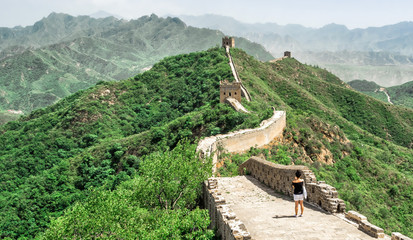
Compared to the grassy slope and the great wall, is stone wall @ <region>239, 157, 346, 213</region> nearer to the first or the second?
the great wall

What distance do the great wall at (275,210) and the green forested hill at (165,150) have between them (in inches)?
52.2

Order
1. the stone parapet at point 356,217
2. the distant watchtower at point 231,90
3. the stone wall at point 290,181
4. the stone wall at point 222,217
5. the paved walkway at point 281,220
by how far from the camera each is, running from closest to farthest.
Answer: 1. the stone wall at point 222,217
2. the paved walkway at point 281,220
3. the stone parapet at point 356,217
4. the stone wall at point 290,181
5. the distant watchtower at point 231,90

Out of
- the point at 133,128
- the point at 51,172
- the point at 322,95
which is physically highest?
the point at 322,95

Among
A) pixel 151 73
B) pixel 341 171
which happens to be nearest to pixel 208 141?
pixel 341 171

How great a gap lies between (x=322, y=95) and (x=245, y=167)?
78104mm

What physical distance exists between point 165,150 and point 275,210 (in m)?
30.9

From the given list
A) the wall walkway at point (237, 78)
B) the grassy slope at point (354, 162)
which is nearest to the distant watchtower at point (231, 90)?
the wall walkway at point (237, 78)

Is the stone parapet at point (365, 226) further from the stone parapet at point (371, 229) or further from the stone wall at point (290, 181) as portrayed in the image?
the stone wall at point (290, 181)

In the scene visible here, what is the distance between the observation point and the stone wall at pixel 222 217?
32.9ft

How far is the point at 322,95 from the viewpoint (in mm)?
93000

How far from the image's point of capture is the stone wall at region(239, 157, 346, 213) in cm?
1252

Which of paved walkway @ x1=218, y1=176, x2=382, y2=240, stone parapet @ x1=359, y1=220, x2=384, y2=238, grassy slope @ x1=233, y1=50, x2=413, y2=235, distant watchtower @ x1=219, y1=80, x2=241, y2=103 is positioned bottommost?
grassy slope @ x1=233, y1=50, x2=413, y2=235

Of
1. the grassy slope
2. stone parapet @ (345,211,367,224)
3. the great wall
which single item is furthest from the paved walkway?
the grassy slope

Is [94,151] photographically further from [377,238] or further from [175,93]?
[377,238]
